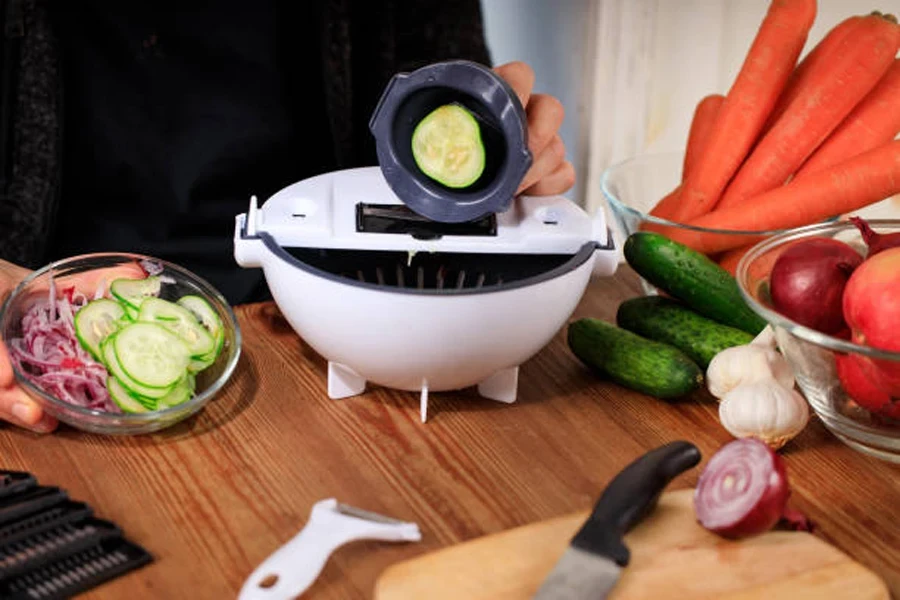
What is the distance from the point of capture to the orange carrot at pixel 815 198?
1.37 m

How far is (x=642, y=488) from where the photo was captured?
36.6 inches

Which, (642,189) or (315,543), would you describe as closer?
(315,543)

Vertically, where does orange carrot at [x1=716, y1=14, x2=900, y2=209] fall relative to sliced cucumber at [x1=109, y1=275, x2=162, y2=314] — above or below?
above

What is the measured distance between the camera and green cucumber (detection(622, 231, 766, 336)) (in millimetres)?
1263

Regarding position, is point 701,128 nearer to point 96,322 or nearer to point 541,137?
point 541,137

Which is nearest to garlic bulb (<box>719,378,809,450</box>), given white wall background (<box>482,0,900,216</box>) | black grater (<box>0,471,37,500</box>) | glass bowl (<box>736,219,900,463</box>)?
glass bowl (<box>736,219,900,463</box>)

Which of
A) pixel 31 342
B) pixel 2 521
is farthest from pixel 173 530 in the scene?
pixel 31 342

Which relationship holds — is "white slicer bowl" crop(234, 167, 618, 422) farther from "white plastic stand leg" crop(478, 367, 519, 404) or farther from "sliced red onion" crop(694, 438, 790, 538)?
"sliced red onion" crop(694, 438, 790, 538)

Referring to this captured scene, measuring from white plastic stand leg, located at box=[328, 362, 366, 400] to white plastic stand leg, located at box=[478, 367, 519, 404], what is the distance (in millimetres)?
124

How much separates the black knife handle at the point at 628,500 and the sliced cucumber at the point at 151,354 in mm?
414

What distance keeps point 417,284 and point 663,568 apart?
0.39 meters

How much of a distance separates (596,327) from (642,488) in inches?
→ 13.3

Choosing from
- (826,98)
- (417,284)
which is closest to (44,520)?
(417,284)

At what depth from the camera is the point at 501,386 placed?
1.18m
